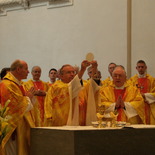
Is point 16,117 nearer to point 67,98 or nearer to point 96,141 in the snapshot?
point 67,98

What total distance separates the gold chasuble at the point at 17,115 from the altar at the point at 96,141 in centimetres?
47

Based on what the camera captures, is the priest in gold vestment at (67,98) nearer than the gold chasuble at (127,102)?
Yes

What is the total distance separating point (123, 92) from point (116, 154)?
2.39m

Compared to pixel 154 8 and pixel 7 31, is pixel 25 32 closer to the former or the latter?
pixel 7 31

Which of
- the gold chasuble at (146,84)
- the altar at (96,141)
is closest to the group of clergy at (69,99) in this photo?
the altar at (96,141)

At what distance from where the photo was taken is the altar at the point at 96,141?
5.81 meters

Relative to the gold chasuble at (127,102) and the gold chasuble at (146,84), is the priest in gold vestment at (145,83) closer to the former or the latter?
the gold chasuble at (146,84)

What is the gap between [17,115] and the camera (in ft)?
21.9

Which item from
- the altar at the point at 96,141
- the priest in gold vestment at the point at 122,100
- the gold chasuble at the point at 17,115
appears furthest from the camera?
the priest in gold vestment at the point at 122,100

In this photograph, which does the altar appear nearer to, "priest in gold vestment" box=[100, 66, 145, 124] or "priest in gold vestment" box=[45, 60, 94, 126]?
"priest in gold vestment" box=[45, 60, 94, 126]

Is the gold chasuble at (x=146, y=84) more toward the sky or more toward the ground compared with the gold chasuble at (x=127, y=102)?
more toward the sky

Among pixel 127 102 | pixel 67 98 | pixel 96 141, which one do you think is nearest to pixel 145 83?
pixel 127 102

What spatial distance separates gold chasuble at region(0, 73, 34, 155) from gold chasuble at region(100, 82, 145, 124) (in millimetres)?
1569

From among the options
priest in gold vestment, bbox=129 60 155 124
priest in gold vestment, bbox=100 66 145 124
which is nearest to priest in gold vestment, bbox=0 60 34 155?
priest in gold vestment, bbox=100 66 145 124
